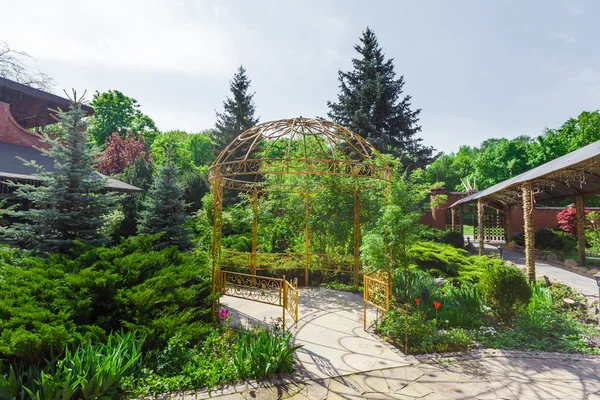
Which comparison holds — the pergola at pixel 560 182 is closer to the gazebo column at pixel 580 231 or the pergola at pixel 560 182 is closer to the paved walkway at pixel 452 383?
the gazebo column at pixel 580 231

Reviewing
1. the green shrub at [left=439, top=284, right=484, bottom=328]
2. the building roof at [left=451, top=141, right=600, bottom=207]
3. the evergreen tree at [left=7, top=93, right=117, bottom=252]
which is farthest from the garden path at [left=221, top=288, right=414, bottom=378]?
the building roof at [left=451, top=141, right=600, bottom=207]

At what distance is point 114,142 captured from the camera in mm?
19297

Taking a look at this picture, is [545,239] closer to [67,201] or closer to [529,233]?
[529,233]

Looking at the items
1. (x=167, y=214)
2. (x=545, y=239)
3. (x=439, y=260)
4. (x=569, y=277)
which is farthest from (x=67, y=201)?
(x=545, y=239)

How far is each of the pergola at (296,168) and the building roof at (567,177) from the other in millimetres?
4017

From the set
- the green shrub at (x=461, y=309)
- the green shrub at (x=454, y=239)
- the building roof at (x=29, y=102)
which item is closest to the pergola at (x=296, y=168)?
the green shrub at (x=461, y=309)

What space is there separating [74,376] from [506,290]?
6.25 m

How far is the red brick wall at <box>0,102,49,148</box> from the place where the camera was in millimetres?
11648

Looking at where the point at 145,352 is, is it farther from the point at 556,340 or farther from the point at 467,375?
the point at 556,340

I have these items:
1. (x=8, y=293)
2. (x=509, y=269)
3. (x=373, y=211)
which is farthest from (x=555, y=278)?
(x=8, y=293)

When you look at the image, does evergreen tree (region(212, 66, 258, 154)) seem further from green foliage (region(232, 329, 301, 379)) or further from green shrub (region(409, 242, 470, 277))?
green foliage (region(232, 329, 301, 379))

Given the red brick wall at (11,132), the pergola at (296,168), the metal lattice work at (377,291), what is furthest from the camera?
the red brick wall at (11,132)

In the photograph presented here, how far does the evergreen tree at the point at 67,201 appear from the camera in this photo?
6.67 meters

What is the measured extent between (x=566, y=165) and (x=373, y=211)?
13.9 ft
